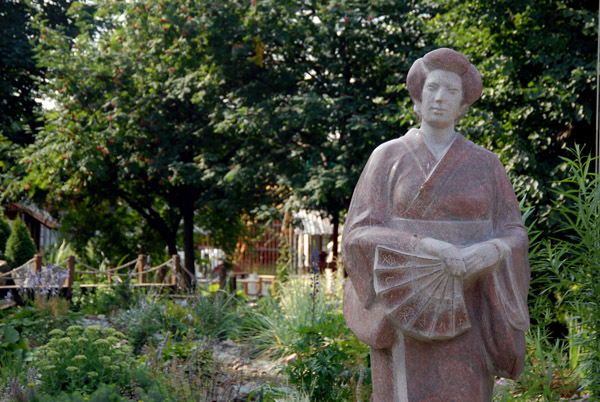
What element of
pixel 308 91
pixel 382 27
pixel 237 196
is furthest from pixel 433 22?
pixel 237 196

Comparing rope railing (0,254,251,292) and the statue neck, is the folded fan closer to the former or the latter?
the statue neck

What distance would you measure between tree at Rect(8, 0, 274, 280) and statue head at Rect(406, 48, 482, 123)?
10.5 m

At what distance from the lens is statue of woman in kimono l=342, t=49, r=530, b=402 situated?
327 centimetres

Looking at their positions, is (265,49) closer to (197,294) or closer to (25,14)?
(197,294)

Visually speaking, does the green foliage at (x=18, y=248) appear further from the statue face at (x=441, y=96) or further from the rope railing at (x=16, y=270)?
the statue face at (x=441, y=96)

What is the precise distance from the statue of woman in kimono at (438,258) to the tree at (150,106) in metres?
10.6

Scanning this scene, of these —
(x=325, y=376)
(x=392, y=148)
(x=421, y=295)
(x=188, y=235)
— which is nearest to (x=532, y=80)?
(x=325, y=376)

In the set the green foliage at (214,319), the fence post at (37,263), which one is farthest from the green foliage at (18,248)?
the green foliage at (214,319)

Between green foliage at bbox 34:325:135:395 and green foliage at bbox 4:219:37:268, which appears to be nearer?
green foliage at bbox 34:325:135:395

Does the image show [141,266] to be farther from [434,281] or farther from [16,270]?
[434,281]

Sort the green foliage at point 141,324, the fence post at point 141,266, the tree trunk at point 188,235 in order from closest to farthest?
the green foliage at point 141,324
the fence post at point 141,266
the tree trunk at point 188,235

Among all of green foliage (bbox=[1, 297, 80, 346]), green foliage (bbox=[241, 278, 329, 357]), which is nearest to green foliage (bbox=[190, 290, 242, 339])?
green foliage (bbox=[241, 278, 329, 357])

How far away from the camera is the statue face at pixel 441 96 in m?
3.49

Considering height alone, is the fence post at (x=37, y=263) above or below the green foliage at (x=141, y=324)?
above
